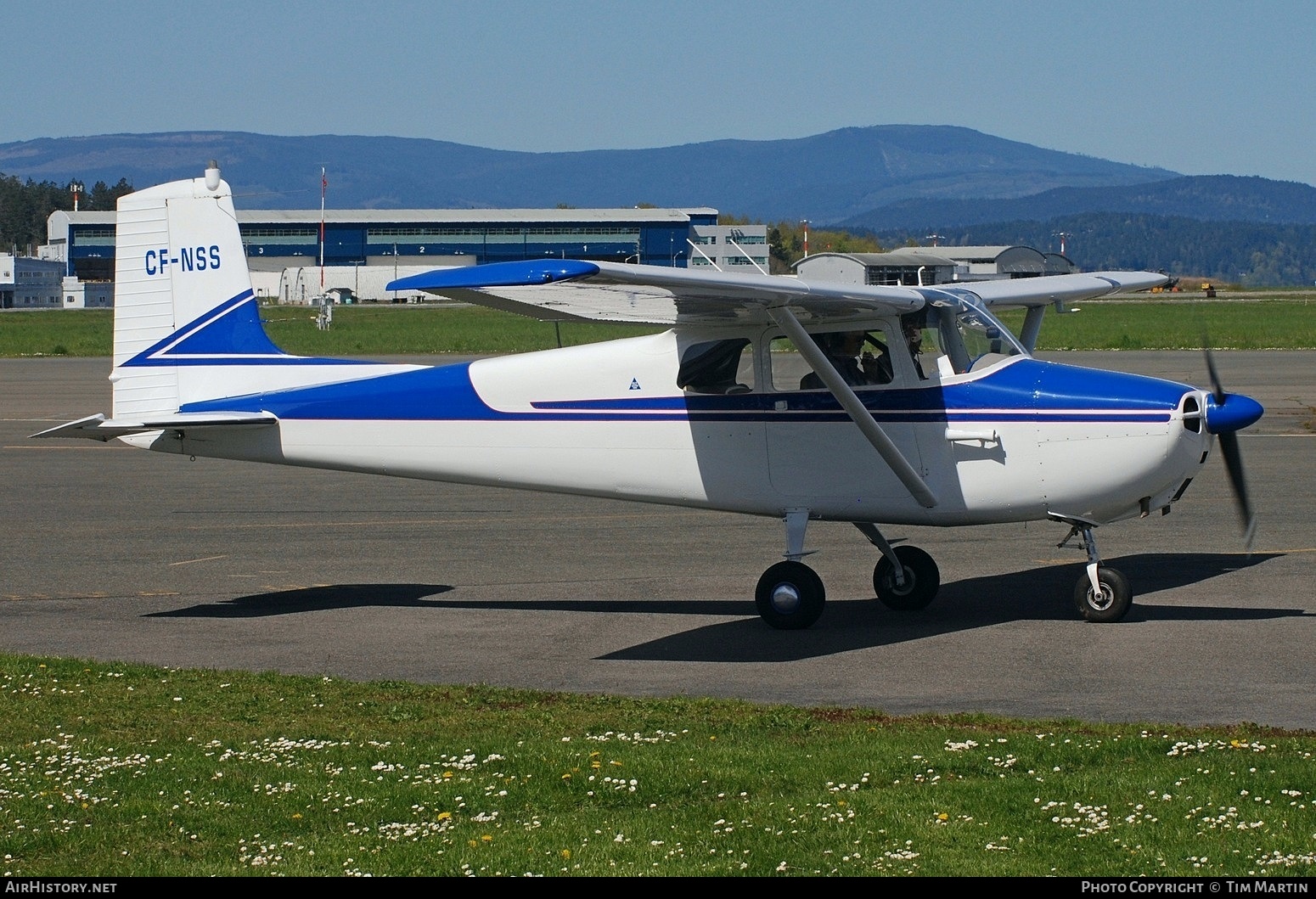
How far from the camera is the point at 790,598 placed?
1088cm

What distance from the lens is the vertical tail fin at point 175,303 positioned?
1244 cm

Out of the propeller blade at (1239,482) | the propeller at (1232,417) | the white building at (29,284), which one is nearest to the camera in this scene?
the propeller at (1232,417)

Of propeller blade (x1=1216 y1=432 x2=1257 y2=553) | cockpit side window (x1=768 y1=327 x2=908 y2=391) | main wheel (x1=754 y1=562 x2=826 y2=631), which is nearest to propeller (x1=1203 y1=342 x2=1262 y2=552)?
propeller blade (x1=1216 y1=432 x2=1257 y2=553)

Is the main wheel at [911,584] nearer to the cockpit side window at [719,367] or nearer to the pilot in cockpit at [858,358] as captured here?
the pilot in cockpit at [858,358]

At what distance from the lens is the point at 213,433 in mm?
12164

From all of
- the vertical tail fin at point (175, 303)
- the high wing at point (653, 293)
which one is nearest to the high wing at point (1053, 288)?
the high wing at point (653, 293)

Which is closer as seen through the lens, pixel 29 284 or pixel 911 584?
pixel 911 584

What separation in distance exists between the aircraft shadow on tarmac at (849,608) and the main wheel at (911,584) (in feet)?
0.32

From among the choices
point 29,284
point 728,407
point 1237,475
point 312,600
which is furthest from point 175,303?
point 29,284

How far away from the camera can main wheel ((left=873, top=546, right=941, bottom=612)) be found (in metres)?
11.6

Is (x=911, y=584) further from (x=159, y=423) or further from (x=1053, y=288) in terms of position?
(x=159, y=423)

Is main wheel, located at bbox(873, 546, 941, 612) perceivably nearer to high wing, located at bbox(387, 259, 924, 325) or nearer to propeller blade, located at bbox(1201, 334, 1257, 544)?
high wing, located at bbox(387, 259, 924, 325)

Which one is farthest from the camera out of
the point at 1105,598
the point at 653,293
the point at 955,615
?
the point at 955,615

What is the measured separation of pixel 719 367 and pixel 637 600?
206 cm
